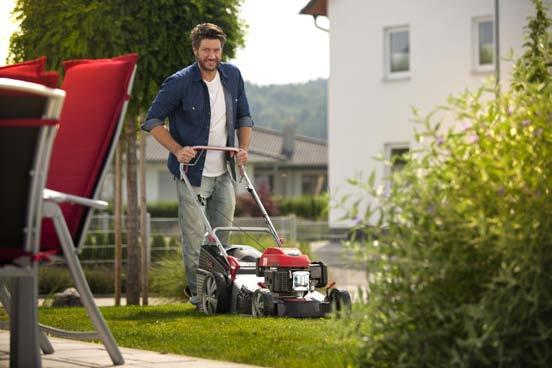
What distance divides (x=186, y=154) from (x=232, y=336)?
183 cm

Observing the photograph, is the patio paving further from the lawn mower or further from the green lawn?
the lawn mower

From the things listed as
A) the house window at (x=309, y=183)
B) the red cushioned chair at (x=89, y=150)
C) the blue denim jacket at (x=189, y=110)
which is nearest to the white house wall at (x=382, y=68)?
the blue denim jacket at (x=189, y=110)

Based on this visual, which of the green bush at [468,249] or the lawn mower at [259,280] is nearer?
the green bush at [468,249]

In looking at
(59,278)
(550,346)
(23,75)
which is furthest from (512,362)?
(59,278)

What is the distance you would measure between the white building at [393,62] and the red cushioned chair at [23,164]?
2310cm

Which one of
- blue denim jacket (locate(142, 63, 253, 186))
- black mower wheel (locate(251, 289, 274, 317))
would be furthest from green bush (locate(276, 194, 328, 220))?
black mower wheel (locate(251, 289, 274, 317))

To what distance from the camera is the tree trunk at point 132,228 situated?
1095 centimetres

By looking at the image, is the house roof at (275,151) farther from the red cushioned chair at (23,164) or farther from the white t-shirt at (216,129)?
the red cushioned chair at (23,164)

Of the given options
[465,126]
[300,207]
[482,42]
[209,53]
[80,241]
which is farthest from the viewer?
[300,207]

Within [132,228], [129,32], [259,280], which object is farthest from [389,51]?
[259,280]

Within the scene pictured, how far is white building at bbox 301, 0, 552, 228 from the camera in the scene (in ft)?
88.5

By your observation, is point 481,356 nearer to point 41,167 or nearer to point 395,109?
point 41,167

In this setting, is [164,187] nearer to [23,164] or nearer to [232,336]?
[232,336]

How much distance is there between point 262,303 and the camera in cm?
732
